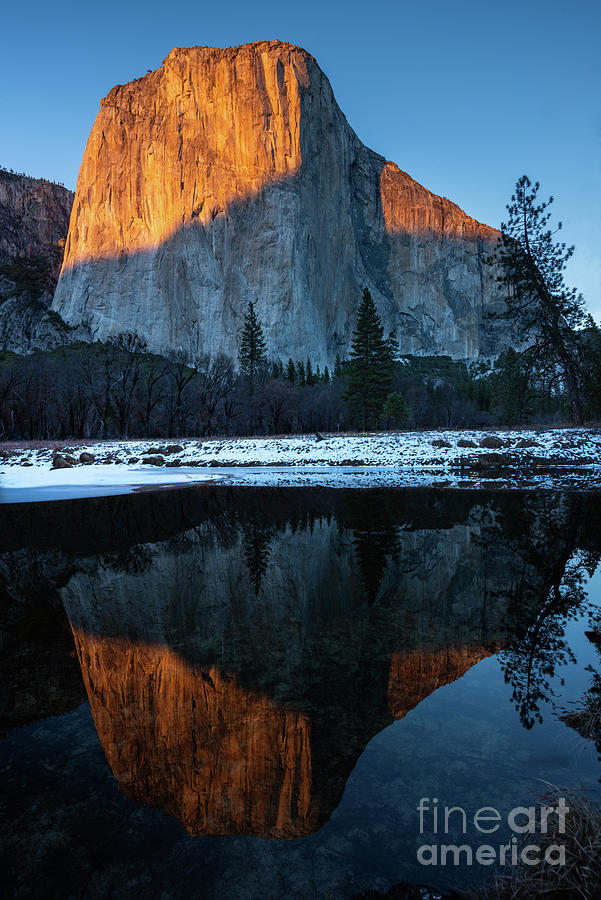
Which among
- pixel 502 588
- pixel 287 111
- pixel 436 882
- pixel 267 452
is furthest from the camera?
pixel 287 111

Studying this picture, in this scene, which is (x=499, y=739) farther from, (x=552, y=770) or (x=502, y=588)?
(x=502, y=588)

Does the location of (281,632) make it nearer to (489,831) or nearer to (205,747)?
(205,747)

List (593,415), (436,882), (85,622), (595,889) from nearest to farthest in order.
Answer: (595,889) → (436,882) → (85,622) → (593,415)

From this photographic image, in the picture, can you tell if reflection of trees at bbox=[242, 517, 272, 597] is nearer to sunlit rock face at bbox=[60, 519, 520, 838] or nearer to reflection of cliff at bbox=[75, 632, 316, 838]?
sunlit rock face at bbox=[60, 519, 520, 838]

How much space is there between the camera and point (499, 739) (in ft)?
10.00

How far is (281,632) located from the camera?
185 inches

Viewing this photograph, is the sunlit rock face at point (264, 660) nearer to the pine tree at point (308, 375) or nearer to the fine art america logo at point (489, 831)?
the fine art america logo at point (489, 831)

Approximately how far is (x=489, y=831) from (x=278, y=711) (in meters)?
1.43

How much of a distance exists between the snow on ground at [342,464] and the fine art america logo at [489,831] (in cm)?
1365

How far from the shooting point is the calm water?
7.45 feet

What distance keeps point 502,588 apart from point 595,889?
4.13m

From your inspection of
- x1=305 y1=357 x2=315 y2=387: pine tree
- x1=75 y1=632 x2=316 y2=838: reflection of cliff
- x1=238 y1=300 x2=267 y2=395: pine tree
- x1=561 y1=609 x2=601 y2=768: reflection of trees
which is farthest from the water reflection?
x1=305 y1=357 x2=315 y2=387: pine tree

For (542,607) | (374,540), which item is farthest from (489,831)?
(374,540)

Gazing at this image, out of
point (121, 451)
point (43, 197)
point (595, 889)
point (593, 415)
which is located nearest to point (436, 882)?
point (595, 889)
